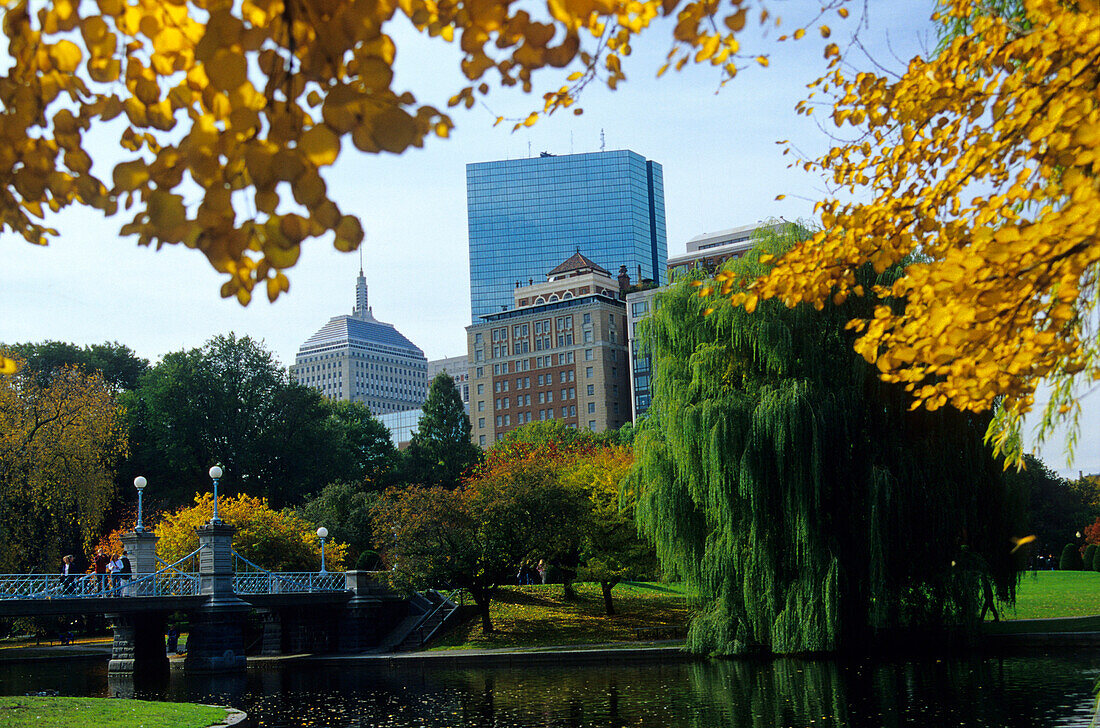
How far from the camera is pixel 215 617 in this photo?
31.8 metres

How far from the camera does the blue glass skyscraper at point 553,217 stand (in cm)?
16212

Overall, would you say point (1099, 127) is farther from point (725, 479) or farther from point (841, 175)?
point (725, 479)

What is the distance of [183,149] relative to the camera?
3100mm

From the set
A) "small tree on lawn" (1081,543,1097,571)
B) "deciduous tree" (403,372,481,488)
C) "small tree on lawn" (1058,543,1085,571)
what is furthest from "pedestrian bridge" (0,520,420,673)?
"small tree on lawn" (1081,543,1097,571)

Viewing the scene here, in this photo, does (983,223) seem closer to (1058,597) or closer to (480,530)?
(480,530)

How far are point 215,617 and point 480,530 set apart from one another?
8733 mm

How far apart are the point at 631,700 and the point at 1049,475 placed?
212ft

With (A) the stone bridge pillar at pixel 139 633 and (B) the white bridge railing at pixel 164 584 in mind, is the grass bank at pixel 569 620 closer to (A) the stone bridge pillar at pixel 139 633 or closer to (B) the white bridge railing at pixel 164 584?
(B) the white bridge railing at pixel 164 584

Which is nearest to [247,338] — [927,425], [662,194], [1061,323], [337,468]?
[337,468]

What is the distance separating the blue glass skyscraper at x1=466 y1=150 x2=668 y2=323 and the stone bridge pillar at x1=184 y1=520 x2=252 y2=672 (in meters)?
130

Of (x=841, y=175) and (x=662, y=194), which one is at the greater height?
(x=662, y=194)

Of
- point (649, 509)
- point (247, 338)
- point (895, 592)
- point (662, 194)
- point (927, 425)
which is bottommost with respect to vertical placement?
point (895, 592)

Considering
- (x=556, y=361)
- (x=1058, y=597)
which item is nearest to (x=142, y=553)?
(x=1058, y=597)

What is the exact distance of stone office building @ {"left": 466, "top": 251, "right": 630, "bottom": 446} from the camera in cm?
11156
